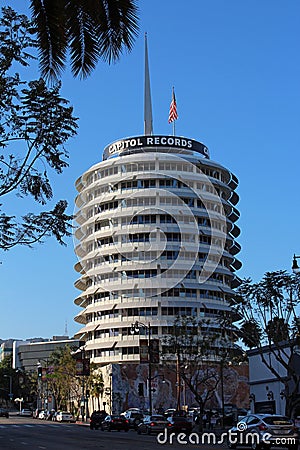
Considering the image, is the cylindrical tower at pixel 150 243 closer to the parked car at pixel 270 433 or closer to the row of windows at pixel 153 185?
the row of windows at pixel 153 185

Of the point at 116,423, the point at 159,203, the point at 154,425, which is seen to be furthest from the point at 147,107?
the point at 154,425

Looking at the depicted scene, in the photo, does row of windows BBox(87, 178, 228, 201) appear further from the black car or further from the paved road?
the paved road

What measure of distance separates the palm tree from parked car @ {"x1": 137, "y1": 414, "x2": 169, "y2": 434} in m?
43.7

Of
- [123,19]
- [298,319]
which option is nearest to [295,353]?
[298,319]

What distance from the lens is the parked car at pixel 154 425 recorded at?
54750mm

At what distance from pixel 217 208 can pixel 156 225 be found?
13.2 m

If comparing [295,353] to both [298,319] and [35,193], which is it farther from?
[35,193]

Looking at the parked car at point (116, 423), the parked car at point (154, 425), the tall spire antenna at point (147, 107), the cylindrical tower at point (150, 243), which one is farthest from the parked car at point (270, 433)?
the tall spire antenna at point (147, 107)

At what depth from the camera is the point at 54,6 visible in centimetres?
1339

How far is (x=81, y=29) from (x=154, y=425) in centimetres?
4527

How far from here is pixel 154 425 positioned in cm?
5497

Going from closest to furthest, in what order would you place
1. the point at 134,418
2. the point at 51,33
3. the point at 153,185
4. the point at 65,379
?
1. the point at 51,33
2. the point at 134,418
3. the point at 65,379
4. the point at 153,185

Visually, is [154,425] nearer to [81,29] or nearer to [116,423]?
[116,423]

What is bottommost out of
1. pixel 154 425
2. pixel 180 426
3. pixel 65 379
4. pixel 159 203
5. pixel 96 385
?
pixel 154 425
